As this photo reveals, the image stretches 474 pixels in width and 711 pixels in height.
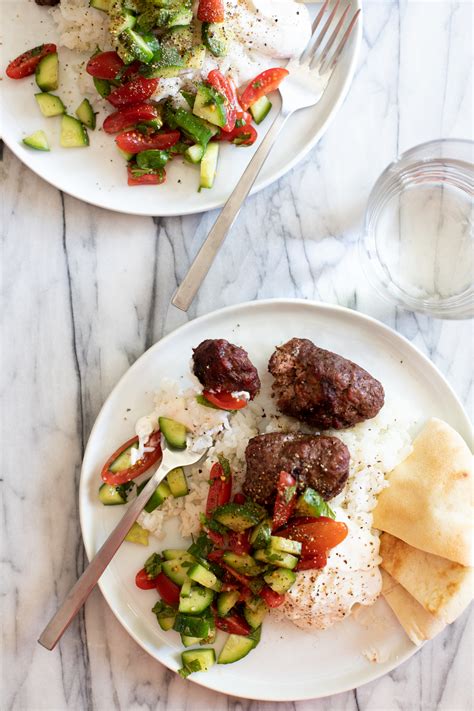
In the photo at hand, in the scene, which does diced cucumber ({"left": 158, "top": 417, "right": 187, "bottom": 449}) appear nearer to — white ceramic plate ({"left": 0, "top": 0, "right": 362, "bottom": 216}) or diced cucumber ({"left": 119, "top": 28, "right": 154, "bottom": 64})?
white ceramic plate ({"left": 0, "top": 0, "right": 362, "bottom": 216})

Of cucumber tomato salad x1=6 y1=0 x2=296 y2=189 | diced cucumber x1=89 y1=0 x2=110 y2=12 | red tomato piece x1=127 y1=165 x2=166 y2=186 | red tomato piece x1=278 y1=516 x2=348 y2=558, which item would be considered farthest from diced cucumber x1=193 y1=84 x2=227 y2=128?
red tomato piece x1=278 y1=516 x2=348 y2=558

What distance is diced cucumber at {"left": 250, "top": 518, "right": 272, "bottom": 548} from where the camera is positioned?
3.05 metres

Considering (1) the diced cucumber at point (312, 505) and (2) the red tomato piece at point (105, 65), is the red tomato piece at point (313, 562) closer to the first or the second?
(1) the diced cucumber at point (312, 505)

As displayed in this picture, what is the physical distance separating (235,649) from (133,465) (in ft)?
3.23

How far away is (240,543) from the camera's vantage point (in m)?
3.16

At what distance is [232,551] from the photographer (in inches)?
125

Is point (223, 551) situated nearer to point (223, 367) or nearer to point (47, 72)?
point (223, 367)

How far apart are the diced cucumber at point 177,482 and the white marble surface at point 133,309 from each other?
554 mm

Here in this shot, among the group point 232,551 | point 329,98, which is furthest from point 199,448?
point 329,98

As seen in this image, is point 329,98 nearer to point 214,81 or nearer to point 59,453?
point 214,81

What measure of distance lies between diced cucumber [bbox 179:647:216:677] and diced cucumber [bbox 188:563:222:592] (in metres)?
0.34

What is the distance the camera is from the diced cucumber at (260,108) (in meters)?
3.42

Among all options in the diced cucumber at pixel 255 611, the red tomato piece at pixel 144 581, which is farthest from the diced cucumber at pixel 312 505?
the red tomato piece at pixel 144 581

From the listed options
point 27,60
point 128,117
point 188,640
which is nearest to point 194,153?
point 128,117
